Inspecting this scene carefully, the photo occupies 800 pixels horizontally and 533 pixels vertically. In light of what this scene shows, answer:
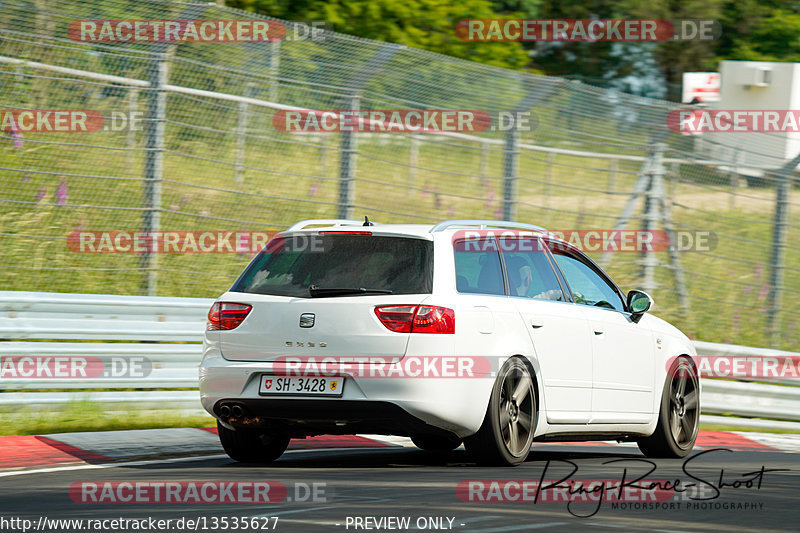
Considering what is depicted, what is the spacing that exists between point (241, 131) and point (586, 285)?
16.6ft

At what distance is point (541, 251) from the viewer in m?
9.49

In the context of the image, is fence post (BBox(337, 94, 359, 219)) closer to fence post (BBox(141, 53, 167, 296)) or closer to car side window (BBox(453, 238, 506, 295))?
fence post (BBox(141, 53, 167, 296))

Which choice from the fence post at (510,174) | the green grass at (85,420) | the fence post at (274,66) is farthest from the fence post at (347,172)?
the green grass at (85,420)

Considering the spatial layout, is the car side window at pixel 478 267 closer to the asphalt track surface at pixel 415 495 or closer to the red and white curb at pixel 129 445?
the asphalt track surface at pixel 415 495

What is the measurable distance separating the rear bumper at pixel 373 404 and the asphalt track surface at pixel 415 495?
0.30 metres

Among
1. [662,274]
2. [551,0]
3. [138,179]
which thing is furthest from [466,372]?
[551,0]

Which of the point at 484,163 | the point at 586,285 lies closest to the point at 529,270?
the point at 586,285

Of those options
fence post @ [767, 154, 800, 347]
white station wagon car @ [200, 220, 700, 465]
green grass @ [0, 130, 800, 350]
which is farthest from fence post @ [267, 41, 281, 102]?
fence post @ [767, 154, 800, 347]
